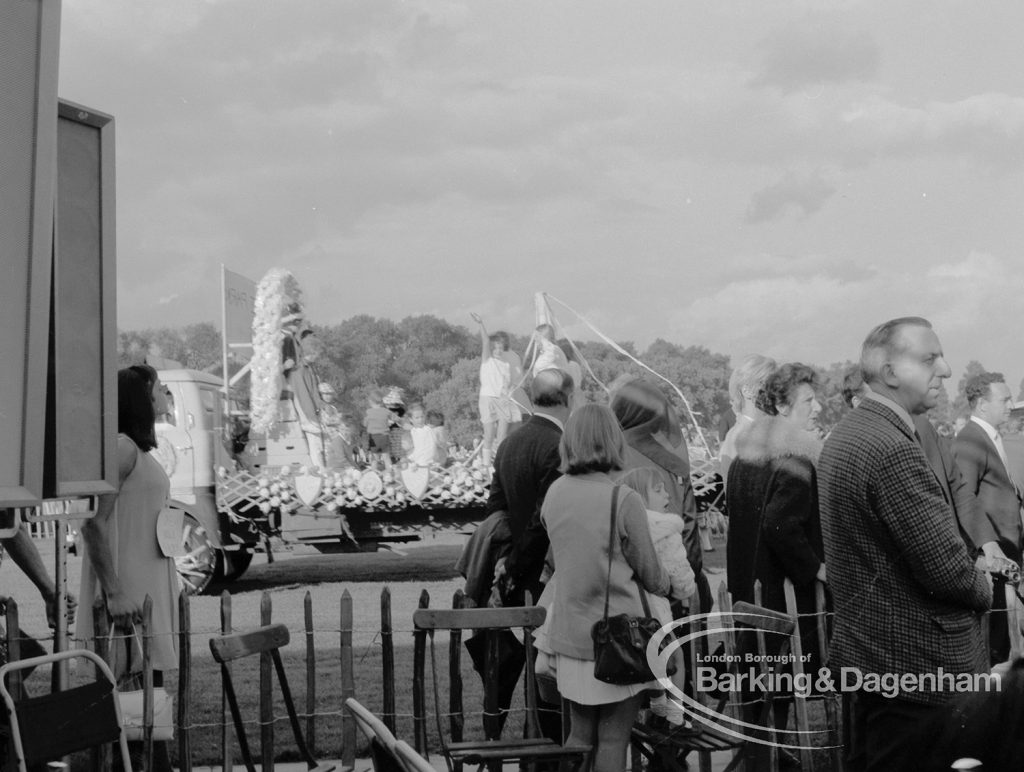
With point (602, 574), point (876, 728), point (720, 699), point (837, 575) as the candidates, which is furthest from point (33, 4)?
point (720, 699)

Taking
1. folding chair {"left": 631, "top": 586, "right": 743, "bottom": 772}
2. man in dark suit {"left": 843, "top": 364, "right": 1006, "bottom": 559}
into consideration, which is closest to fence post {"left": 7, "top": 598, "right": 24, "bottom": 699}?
folding chair {"left": 631, "top": 586, "right": 743, "bottom": 772}

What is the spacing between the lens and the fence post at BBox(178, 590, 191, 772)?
4840mm

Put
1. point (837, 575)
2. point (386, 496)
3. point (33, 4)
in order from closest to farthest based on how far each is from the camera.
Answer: point (33, 4) < point (837, 575) < point (386, 496)

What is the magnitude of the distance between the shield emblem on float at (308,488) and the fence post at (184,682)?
763 centimetres

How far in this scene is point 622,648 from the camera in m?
4.32

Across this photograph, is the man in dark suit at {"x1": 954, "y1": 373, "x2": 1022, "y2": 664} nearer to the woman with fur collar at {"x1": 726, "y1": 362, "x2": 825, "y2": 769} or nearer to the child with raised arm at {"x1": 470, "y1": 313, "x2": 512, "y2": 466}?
the woman with fur collar at {"x1": 726, "y1": 362, "x2": 825, "y2": 769}

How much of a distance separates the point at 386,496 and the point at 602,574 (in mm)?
8481

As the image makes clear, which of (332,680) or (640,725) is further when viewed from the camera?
(332,680)

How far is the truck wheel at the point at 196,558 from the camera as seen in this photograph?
1234 cm

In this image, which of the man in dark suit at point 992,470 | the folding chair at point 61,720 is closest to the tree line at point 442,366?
the man in dark suit at point 992,470

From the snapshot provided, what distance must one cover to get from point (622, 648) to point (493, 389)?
9.49m

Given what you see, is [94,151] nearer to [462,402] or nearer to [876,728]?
[876,728]

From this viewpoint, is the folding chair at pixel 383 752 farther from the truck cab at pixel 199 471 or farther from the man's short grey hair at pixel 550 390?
the truck cab at pixel 199 471

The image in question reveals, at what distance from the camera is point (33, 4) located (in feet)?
11.0
